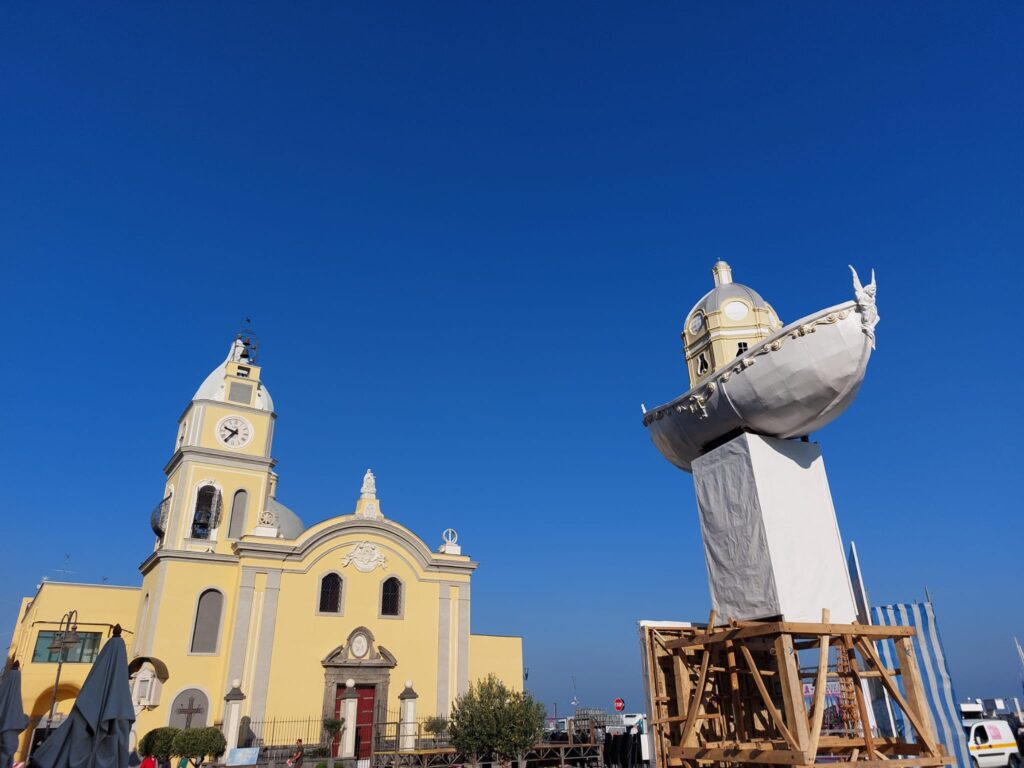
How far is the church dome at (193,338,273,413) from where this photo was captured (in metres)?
28.6

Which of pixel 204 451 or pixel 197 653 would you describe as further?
pixel 204 451

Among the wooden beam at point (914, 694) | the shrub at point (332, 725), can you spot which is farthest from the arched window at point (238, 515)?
the wooden beam at point (914, 694)

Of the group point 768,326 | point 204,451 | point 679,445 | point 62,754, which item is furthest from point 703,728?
point 204,451

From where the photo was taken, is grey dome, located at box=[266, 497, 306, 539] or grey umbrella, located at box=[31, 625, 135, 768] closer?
grey umbrella, located at box=[31, 625, 135, 768]

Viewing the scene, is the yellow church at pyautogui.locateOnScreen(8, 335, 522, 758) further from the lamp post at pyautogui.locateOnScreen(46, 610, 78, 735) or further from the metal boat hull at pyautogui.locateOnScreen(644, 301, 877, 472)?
the metal boat hull at pyautogui.locateOnScreen(644, 301, 877, 472)

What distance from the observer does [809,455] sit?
13391mm

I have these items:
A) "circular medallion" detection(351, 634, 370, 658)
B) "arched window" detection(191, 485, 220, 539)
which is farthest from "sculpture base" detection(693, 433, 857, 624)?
"arched window" detection(191, 485, 220, 539)

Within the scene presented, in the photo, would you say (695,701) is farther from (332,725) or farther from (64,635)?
(64,635)

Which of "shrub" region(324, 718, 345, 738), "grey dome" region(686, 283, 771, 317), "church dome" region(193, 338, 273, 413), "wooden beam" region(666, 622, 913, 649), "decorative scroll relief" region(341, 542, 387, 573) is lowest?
"shrub" region(324, 718, 345, 738)

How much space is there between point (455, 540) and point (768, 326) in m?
18.0

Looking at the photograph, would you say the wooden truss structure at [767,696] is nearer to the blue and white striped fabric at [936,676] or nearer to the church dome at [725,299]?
the blue and white striped fabric at [936,676]

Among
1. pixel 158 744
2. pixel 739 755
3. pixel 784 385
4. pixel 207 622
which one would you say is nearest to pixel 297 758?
pixel 158 744

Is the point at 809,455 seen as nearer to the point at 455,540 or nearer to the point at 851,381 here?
the point at 851,381

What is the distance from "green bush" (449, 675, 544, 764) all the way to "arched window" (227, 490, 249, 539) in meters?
12.1
